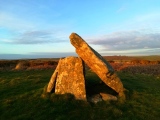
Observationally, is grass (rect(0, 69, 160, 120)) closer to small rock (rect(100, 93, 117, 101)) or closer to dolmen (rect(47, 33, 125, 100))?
small rock (rect(100, 93, 117, 101))

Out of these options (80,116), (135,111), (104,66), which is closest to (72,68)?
(104,66)

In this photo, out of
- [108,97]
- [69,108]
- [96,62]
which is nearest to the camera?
[69,108]

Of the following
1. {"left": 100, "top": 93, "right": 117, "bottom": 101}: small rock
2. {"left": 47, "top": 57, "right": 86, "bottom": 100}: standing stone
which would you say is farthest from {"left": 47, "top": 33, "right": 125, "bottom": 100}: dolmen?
{"left": 100, "top": 93, "right": 117, "bottom": 101}: small rock

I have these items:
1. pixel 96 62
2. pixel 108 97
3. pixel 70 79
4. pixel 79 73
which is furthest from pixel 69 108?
pixel 96 62

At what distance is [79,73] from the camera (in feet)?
51.7

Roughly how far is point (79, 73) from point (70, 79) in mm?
728

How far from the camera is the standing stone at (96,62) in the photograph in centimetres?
1527

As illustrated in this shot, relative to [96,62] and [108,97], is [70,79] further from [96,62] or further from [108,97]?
[108,97]

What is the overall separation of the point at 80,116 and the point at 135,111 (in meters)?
3.60

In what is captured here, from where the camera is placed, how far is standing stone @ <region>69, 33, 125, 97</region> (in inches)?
601

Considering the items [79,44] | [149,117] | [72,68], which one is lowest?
[149,117]

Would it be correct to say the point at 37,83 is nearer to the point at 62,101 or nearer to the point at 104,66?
the point at 62,101

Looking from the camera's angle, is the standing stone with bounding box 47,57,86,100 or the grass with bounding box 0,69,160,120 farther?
the standing stone with bounding box 47,57,86,100

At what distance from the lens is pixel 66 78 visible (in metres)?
15.9
